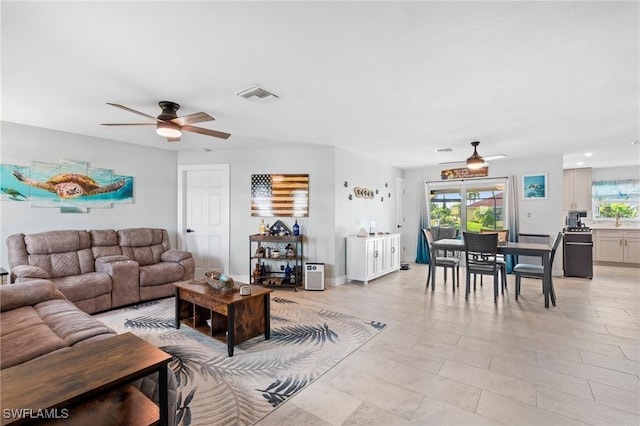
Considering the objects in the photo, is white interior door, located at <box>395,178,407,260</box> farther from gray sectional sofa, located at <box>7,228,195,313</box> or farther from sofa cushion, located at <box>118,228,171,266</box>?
sofa cushion, located at <box>118,228,171,266</box>

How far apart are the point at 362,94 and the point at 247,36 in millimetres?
1300

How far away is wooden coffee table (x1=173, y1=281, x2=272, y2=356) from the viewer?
2648 mm

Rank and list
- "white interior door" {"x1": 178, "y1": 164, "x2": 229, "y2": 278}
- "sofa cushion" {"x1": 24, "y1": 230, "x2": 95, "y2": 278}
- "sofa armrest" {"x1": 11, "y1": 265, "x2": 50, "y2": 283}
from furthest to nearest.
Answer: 1. "white interior door" {"x1": 178, "y1": 164, "x2": 229, "y2": 278}
2. "sofa cushion" {"x1": 24, "y1": 230, "x2": 95, "y2": 278}
3. "sofa armrest" {"x1": 11, "y1": 265, "x2": 50, "y2": 283}

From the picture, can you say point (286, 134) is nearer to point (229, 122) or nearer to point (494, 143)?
point (229, 122)

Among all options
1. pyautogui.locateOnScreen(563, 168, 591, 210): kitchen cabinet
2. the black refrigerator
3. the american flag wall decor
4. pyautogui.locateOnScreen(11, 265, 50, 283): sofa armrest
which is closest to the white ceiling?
the american flag wall decor

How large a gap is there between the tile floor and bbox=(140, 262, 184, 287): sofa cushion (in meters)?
A: 2.21

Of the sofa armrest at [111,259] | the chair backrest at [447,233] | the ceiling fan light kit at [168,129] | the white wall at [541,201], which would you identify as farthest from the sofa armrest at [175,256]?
the white wall at [541,201]

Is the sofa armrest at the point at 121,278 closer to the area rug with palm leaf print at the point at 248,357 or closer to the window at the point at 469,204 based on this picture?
the area rug with palm leaf print at the point at 248,357

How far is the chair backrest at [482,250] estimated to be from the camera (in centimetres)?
416

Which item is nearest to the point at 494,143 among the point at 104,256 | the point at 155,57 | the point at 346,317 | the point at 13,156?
the point at 346,317

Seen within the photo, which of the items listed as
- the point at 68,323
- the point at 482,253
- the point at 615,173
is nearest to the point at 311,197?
the point at 482,253

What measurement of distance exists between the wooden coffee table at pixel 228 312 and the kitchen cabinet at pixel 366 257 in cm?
260

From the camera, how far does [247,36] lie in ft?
6.44

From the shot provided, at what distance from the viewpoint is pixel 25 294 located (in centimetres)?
259
